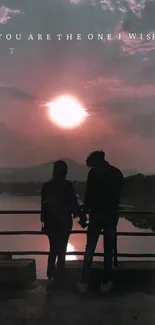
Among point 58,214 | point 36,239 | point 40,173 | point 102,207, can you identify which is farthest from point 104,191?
point 36,239

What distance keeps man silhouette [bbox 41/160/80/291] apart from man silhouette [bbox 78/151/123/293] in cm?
13

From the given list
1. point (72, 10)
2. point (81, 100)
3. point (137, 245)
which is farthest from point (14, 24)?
point (137, 245)

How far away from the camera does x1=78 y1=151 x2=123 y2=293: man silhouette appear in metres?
3.87

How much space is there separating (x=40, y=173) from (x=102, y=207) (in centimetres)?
59

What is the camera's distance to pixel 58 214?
159 inches

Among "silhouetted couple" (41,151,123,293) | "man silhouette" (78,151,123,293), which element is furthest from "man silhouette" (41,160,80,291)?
"man silhouette" (78,151,123,293)

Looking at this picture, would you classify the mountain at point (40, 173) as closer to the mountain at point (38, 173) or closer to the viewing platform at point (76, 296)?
the mountain at point (38, 173)

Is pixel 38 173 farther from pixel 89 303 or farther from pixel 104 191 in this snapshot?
pixel 89 303

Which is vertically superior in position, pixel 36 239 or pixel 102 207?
pixel 102 207

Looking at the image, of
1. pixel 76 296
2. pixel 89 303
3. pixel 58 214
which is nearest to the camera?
pixel 89 303

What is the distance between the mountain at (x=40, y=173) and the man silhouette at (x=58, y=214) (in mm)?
75

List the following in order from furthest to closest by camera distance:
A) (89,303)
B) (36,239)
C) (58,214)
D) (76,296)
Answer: (36,239), (58,214), (76,296), (89,303)

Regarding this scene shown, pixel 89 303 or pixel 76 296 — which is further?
pixel 76 296

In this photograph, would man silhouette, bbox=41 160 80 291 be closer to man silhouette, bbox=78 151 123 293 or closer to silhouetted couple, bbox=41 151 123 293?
silhouetted couple, bbox=41 151 123 293
